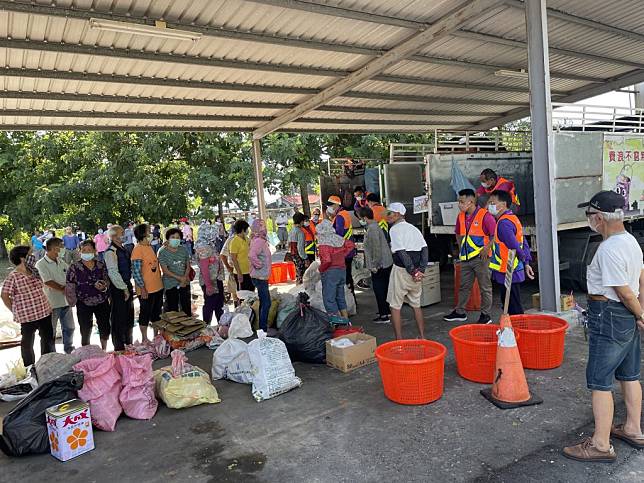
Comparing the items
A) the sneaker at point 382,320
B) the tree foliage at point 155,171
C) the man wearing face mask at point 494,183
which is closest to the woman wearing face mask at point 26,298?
the sneaker at point 382,320

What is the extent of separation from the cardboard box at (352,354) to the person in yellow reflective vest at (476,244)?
62.8 inches

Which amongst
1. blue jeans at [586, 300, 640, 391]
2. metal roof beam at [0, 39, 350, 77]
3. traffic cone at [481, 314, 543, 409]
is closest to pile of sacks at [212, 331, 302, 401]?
traffic cone at [481, 314, 543, 409]

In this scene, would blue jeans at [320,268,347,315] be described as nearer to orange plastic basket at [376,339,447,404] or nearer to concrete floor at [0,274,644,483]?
concrete floor at [0,274,644,483]

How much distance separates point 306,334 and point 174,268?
2.20 metres

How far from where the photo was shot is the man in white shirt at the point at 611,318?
9.20 feet

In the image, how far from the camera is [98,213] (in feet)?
62.3

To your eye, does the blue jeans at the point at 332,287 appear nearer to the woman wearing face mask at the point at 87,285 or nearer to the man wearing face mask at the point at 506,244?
the man wearing face mask at the point at 506,244

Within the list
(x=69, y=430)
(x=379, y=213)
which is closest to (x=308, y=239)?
(x=379, y=213)

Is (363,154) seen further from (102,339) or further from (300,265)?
(102,339)

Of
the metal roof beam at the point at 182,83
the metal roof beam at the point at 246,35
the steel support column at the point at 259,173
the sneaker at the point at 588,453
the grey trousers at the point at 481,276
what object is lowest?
the sneaker at the point at 588,453

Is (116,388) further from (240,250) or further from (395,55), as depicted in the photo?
(395,55)

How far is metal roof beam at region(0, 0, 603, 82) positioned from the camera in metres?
4.68

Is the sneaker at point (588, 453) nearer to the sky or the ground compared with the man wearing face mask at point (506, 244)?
nearer to the ground

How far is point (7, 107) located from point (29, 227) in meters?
16.3
